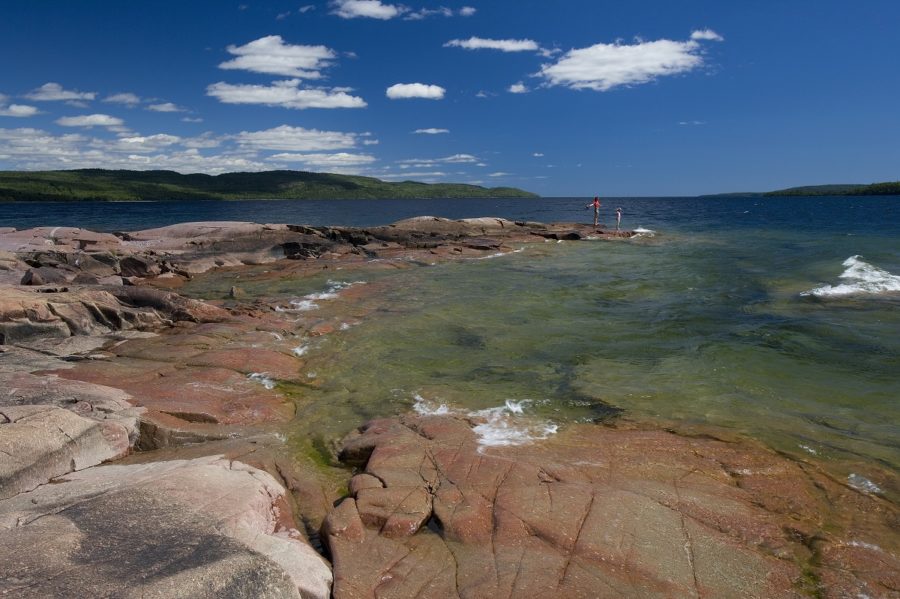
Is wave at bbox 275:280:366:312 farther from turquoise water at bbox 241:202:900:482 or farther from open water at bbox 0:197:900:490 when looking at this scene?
turquoise water at bbox 241:202:900:482

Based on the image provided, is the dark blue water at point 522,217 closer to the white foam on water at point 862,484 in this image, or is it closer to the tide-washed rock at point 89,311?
the tide-washed rock at point 89,311

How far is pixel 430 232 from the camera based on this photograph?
54719 millimetres

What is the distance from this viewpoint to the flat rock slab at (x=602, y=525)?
661 centimetres

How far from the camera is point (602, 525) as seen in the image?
7.46 meters

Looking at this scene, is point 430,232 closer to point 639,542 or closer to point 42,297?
point 42,297

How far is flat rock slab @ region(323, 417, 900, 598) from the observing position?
6.61 m

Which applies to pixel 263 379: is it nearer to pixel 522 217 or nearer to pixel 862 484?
pixel 862 484

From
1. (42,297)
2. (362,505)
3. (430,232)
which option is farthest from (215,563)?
(430,232)

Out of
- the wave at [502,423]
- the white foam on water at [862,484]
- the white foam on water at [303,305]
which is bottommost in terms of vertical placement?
the white foam on water at [862,484]

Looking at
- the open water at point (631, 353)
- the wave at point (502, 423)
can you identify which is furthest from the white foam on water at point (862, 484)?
the wave at point (502, 423)

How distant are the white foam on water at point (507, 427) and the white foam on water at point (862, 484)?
5.11m

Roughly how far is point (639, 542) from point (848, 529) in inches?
132

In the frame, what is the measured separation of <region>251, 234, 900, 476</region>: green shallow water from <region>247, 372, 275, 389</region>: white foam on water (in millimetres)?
844

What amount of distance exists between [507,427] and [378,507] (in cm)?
A: 401
